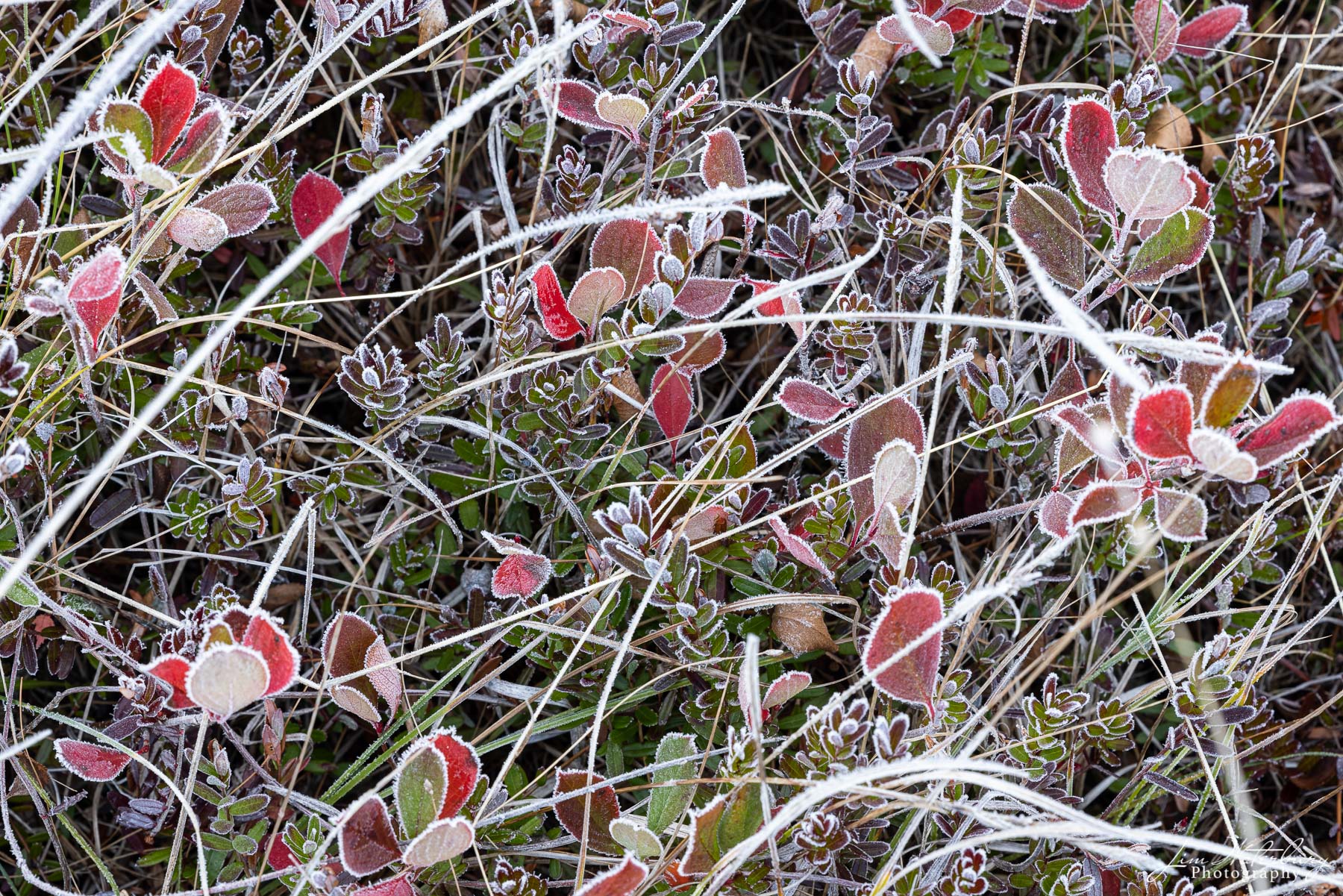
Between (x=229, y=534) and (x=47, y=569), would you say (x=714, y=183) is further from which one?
(x=47, y=569)

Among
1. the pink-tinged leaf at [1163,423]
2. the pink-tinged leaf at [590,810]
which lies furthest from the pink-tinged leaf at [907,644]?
the pink-tinged leaf at [590,810]

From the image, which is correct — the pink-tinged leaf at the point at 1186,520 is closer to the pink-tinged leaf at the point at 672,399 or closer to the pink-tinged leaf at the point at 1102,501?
the pink-tinged leaf at the point at 1102,501

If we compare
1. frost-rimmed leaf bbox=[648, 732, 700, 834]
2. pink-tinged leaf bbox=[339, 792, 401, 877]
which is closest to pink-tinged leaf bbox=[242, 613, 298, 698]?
pink-tinged leaf bbox=[339, 792, 401, 877]

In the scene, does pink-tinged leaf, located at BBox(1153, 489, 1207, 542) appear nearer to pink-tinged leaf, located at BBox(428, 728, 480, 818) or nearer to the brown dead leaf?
→ the brown dead leaf

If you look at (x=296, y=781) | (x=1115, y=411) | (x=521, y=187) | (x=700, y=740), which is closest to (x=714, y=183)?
(x=521, y=187)

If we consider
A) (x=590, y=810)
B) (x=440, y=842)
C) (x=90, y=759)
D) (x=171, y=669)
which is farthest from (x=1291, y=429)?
(x=90, y=759)
